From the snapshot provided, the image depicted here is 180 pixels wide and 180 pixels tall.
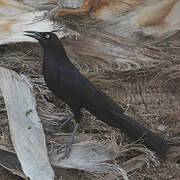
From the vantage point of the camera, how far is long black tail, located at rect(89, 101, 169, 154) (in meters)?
3.62

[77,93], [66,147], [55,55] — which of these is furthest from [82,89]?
[66,147]

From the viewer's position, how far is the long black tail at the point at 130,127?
3.62 meters

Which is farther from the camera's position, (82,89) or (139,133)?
(139,133)

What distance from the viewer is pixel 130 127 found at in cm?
367

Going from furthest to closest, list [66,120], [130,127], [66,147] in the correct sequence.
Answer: [66,120], [130,127], [66,147]

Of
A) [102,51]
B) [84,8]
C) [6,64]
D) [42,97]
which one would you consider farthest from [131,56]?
[6,64]

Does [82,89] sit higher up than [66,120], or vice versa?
[82,89]

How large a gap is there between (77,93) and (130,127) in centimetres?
53

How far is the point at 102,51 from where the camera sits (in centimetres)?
403

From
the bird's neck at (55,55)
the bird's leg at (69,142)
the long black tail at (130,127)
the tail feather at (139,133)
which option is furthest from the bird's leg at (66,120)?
the bird's neck at (55,55)

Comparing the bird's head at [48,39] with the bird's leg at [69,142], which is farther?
the bird's head at [48,39]

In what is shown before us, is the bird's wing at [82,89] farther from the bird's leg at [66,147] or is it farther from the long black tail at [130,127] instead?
the bird's leg at [66,147]

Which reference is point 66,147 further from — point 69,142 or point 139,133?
point 139,133

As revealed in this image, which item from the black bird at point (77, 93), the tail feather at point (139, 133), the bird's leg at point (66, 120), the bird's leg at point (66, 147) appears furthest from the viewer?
the bird's leg at point (66, 120)
